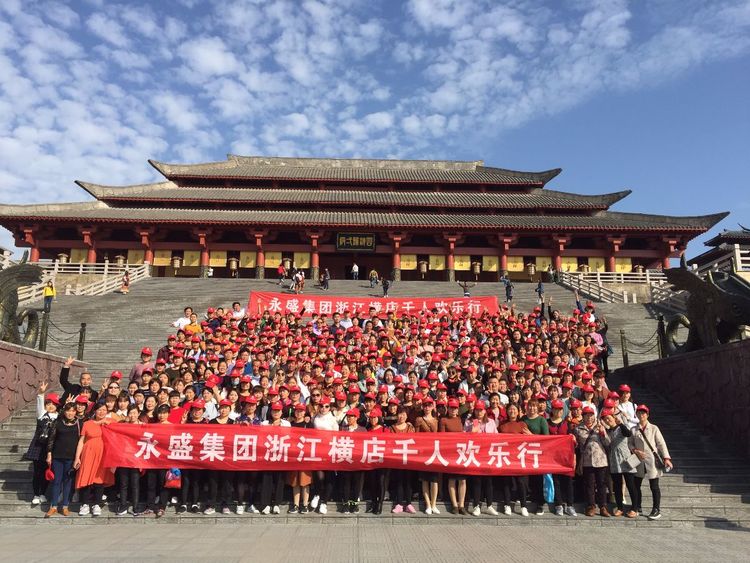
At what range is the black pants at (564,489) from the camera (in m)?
6.58

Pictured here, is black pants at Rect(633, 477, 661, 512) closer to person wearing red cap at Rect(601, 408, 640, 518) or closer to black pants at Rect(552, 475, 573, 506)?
person wearing red cap at Rect(601, 408, 640, 518)

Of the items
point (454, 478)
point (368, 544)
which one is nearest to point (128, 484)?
point (368, 544)

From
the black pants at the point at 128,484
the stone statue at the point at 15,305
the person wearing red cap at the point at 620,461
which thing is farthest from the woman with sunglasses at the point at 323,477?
the stone statue at the point at 15,305

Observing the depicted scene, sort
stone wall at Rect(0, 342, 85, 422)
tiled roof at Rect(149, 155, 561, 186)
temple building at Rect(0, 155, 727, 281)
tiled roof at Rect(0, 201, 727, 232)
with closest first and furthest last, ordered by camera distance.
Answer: stone wall at Rect(0, 342, 85, 422)
tiled roof at Rect(0, 201, 727, 232)
temple building at Rect(0, 155, 727, 281)
tiled roof at Rect(149, 155, 561, 186)

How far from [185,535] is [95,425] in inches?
83.7

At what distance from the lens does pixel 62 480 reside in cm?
642

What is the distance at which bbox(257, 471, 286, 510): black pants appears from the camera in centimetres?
650

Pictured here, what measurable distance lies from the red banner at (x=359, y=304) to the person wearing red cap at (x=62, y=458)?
34.9 feet

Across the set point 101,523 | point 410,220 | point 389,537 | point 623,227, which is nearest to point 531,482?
point 389,537

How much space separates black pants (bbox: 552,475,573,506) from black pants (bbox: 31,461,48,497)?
7.03 meters

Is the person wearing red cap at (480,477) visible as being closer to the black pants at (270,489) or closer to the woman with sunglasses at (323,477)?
the woman with sunglasses at (323,477)

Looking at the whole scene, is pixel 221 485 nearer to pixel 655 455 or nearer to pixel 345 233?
pixel 655 455

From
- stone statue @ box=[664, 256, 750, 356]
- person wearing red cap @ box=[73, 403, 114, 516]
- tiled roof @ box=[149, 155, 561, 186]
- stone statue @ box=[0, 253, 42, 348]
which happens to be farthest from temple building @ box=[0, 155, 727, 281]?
person wearing red cap @ box=[73, 403, 114, 516]

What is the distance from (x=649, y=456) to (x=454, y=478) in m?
2.65
